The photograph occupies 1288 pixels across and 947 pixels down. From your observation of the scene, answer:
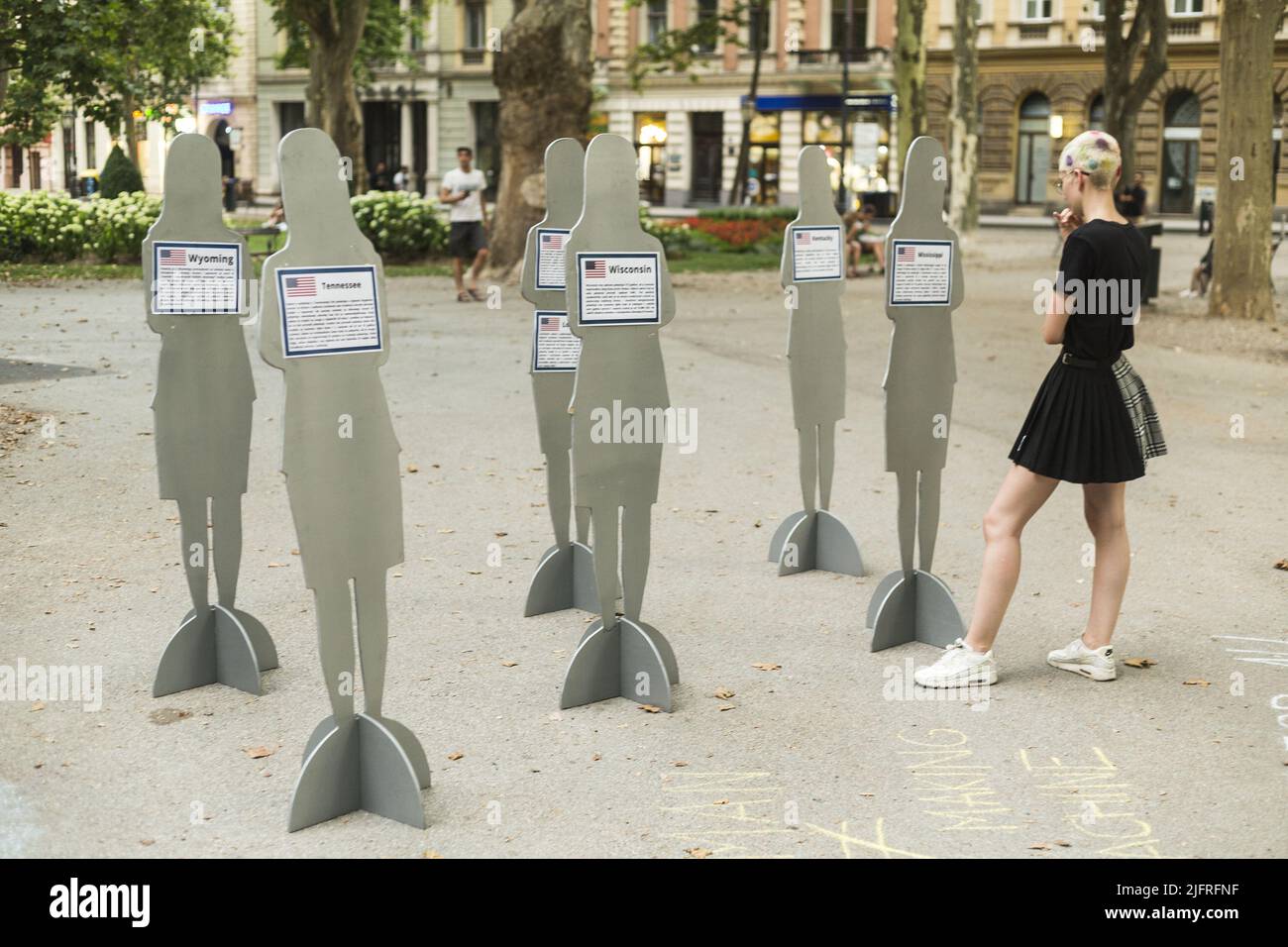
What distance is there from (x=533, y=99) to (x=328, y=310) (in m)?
17.9

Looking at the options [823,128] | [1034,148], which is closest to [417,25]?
[823,128]

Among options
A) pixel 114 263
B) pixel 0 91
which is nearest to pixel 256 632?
pixel 0 91

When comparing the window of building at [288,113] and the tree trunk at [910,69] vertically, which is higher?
the window of building at [288,113]

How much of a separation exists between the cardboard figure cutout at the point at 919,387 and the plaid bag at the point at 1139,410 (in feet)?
2.90

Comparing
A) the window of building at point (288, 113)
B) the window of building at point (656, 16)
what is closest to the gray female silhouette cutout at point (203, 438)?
the window of building at point (656, 16)

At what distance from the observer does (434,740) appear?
17.7ft

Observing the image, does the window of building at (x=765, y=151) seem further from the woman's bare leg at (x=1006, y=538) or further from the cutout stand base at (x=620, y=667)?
the cutout stand base at (x=620, y=667)

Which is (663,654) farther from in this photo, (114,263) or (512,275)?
(114,263)

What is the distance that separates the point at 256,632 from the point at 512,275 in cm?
1650

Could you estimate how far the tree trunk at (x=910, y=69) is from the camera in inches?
1190

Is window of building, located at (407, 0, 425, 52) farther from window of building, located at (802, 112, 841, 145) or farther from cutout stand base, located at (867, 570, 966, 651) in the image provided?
cutout stand base, located at (867, 570, 966, 651)

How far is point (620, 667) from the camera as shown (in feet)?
19.4

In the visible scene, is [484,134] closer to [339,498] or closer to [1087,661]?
[1087,661]

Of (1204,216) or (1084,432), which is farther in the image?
(1204,216)
